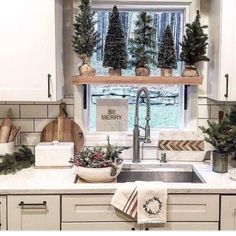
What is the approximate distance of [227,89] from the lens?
2.56 meters

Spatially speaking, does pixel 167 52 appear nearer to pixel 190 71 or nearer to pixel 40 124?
pixel 190 71

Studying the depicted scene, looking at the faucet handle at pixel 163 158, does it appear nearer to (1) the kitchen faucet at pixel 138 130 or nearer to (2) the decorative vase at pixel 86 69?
(1) the kitchen faucet at pixel 138 130

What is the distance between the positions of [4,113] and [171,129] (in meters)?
1.20

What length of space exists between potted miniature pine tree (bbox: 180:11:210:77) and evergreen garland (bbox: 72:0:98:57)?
0.60m

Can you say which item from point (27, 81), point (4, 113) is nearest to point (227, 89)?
point (27, 81)

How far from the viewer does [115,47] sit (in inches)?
107

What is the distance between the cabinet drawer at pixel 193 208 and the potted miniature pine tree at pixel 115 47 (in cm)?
95

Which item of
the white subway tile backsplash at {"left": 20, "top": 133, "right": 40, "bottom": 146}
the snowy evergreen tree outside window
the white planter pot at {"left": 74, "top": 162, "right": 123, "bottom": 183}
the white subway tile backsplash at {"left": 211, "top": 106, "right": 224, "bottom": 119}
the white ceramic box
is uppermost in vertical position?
the snowy evergreen tree outside window

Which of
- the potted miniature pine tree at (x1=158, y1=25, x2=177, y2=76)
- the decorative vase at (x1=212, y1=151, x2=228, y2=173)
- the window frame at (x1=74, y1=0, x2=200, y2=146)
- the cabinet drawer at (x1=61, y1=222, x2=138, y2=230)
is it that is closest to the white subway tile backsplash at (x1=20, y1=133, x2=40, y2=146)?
the window frame at (x1=74, y1=0, x2=200, y2=146)

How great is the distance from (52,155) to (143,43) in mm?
941

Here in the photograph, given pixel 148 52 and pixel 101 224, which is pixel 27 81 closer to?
pixel 148 52

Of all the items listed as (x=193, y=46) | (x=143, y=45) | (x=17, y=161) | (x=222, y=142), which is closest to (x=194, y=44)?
(x=193, y=46)

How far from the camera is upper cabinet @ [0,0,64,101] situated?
2518 millimetres

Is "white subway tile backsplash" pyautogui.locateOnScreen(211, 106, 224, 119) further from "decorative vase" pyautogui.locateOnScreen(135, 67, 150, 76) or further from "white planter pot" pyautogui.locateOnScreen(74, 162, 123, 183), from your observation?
"white planter pot" pyautogui.locateOnScreen(74, 162, 123, 183)
